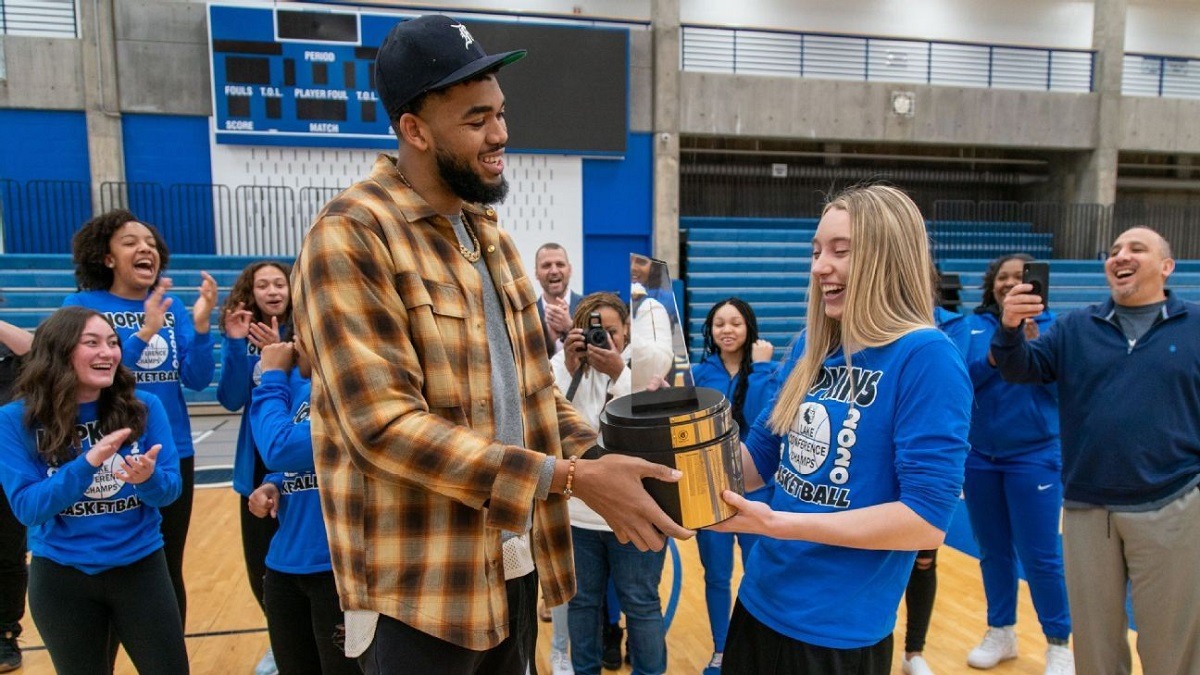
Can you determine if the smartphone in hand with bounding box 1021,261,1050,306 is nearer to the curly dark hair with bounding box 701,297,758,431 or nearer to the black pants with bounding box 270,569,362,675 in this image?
the curly dark hair with bounding box 701,297,758,431

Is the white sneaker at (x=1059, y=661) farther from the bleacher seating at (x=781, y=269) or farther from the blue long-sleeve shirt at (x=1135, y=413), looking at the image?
the bleacher seating at (x=781, y=269)

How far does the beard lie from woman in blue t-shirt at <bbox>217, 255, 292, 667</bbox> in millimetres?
1727

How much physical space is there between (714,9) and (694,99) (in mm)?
2489

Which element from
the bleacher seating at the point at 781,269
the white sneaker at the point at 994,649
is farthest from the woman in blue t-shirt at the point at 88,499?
the bleacher seating at the point at 781,269

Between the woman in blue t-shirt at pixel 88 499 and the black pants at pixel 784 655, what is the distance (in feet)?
5.70

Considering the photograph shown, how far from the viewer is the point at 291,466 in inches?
87.4

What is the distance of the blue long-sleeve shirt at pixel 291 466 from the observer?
7.22 feet

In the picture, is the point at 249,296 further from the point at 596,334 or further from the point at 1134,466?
the point at 1134,466

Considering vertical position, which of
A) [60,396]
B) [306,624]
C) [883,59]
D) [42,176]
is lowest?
[306,624]

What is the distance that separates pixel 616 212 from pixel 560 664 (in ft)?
29.2

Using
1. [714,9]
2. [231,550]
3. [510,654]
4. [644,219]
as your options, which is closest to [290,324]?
[510,654]

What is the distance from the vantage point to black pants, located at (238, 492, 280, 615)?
9.39 feet

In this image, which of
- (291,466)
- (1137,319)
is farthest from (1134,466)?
(291,466)

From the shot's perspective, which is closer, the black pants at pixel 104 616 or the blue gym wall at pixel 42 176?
the black pants at pixel 104 616
